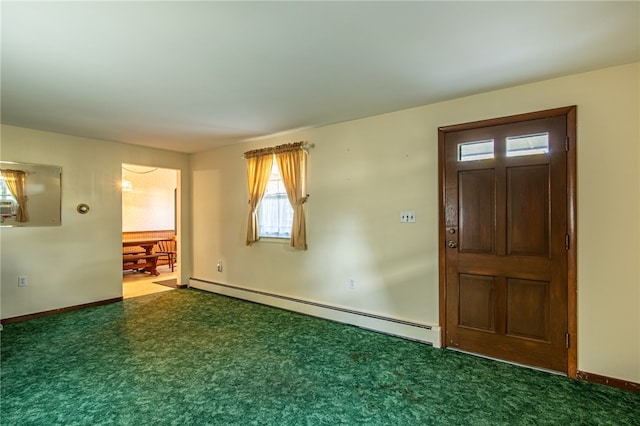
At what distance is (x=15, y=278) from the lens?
3.96 m

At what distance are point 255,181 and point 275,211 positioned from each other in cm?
54

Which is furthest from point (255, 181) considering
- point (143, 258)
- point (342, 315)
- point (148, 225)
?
point (148, 225)

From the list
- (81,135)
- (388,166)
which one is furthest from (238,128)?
(81,135)

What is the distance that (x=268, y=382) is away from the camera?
8.01ft

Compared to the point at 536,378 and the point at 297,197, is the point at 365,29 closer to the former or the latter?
the point at 297,197

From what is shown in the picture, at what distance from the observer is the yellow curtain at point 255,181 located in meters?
4.56

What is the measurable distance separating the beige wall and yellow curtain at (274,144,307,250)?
0.11 m

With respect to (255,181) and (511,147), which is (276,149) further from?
(511,147)

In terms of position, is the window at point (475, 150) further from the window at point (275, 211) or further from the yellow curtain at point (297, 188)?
the window at point (275, 211)

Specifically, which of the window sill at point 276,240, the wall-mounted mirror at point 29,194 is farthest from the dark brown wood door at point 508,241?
the wall-mounted mirror at point 29,194

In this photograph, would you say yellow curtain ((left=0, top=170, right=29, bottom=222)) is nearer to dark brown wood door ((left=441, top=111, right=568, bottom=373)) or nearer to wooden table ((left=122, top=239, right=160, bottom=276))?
wooden table ((left=122, top=239, right=160, bottom=276))

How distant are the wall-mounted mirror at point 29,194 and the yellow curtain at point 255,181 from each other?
2.51 meters

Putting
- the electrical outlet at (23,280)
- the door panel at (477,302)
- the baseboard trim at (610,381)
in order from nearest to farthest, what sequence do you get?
the baseboard trim at (610,381), the door panel at (477,302), the electrical outlet at (23,280)

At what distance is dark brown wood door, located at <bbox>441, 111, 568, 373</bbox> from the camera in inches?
103
